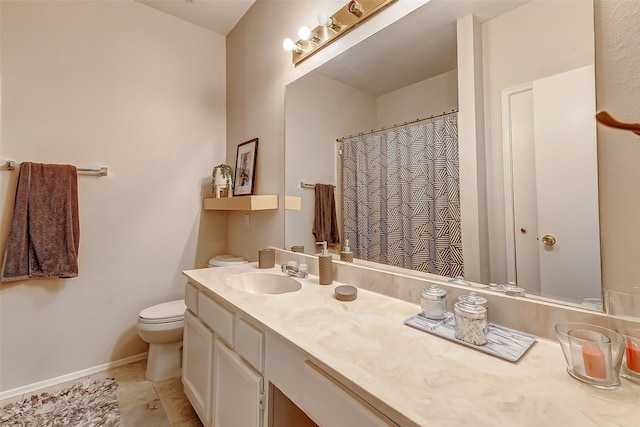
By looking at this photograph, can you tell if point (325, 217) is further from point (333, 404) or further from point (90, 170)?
point (90, 170)

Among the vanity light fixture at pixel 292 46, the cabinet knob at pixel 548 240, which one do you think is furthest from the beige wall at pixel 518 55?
the vanity light fixture at pixel 292 46

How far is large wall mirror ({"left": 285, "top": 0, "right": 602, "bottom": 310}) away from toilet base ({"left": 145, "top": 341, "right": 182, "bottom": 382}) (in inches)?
79.3

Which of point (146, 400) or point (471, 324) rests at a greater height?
point (471, 324)

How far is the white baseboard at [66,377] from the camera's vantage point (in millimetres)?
1787

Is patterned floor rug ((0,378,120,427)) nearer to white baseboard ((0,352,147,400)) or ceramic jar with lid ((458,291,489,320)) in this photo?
white baseboard ((0,352,147,400))

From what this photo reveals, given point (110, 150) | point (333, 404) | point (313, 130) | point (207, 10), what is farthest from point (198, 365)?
point (207, 10)

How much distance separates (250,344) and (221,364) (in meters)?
0.31

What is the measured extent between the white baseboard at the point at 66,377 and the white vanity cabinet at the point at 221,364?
914 millimetres

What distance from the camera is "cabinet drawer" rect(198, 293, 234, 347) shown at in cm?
117

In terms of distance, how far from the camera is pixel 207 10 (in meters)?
2.30

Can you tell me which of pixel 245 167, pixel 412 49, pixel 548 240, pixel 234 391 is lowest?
pixel 234 391

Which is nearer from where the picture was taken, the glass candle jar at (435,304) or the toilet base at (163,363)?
the glass candle jar at (435,304)

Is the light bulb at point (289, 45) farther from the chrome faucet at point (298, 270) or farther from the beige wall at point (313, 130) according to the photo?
the chrome faucet at point (298, 270)

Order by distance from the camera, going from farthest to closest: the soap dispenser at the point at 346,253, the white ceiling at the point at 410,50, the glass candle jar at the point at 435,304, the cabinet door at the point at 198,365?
the soap dispenser at the point at 346,253 < the cabinet door at the point at 198,365 < the white ceiling at the point at 410,50 < the glass candle jar at the point at 435,304
